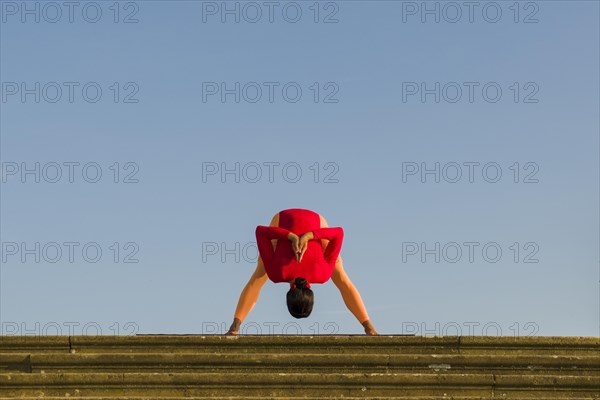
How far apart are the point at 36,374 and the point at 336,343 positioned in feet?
8.85

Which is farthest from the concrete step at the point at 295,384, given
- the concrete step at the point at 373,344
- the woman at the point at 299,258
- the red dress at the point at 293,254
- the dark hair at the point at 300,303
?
the red dress at the point at 293,254

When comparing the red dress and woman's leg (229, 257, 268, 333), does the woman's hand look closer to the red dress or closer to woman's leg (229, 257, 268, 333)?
the red dress

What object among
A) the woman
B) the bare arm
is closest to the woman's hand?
the woman

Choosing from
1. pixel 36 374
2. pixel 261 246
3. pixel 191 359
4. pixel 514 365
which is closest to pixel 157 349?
pixel 191 359

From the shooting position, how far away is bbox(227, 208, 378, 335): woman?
1058 cm

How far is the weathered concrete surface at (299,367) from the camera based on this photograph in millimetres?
8484

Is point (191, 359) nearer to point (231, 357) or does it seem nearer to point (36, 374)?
point (231, 357)

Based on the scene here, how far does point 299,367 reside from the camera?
8.80 m

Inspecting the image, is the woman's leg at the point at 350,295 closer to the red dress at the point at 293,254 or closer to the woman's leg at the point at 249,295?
the red dress at the point at 293,254

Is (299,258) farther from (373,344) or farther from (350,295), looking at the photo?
(373,344)

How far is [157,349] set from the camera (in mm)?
9367

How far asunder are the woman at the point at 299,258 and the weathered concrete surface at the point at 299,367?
1.33 meters

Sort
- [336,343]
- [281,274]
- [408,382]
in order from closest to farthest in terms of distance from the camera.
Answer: [408,382]
[336,343]
[281,274]

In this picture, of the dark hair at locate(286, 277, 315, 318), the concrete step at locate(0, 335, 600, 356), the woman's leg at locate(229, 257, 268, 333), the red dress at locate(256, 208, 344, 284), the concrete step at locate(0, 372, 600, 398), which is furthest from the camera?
the woman's leg at locate(229, 257, 268, 333)
